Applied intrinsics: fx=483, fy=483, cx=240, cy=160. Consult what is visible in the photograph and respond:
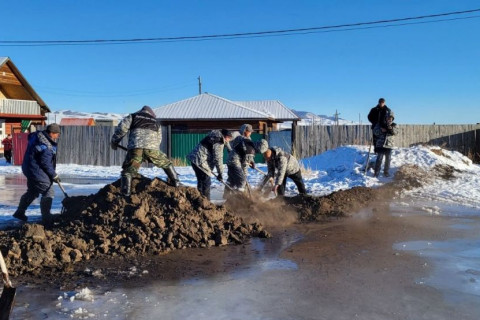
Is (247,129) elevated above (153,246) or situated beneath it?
elevated above

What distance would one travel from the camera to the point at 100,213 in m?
6.45

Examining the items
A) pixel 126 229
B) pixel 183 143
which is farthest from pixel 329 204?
pixel 183 143

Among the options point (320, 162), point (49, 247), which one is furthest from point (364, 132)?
point (49, 247)

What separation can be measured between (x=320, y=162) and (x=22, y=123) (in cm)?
3082

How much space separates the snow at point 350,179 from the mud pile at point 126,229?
8.12 feet

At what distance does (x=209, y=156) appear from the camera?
855 centimetres

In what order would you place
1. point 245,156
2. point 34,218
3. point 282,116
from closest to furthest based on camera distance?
point 34,218 → point 245,156 → point 282,116

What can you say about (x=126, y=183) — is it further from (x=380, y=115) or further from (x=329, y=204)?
(x=380, y=115)

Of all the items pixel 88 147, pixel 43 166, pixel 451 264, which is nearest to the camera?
pixel 451 264

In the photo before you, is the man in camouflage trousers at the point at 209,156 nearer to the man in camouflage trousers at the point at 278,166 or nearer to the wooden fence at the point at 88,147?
the man in camouflage trousers at the point at 278,166

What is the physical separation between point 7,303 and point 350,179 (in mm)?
10456

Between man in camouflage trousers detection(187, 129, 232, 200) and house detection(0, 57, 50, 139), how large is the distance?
3301 cm

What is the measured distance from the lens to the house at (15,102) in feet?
124

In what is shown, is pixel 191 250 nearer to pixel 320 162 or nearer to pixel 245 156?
pixel 245 156
